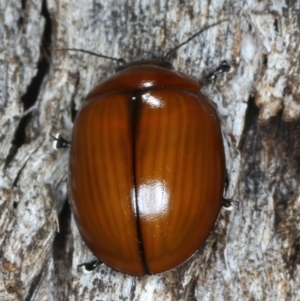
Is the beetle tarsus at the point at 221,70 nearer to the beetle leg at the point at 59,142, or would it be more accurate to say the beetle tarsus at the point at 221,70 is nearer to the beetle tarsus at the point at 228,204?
the beetle tarsus at the point at 228,204

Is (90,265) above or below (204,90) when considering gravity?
below

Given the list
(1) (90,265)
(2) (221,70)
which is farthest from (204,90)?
(1) (90,265)

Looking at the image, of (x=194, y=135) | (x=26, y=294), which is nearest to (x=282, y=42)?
(x=194, y=135)

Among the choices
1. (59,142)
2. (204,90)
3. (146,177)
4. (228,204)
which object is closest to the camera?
(146,177)

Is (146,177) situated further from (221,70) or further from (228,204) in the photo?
(221,70)

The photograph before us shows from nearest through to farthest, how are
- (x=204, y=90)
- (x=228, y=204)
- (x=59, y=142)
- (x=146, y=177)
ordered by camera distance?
(x=146, y=177)
(x=228, y=204)
(x=59, y=142)
(x=204, y=90)

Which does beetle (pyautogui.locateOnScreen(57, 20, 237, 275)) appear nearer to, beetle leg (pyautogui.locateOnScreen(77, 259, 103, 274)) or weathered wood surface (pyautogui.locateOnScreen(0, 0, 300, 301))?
beetle leg (pyautogui.locateOnScreen(77, 259, 103, 274))
